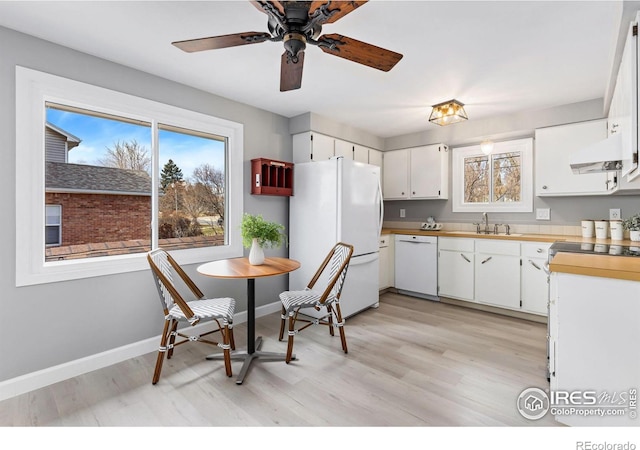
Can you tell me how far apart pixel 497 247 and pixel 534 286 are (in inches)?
20.9

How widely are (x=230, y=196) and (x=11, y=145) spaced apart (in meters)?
1.65

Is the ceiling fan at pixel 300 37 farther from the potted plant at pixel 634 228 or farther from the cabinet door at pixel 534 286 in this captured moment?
the cabinet door at pixel 534 286

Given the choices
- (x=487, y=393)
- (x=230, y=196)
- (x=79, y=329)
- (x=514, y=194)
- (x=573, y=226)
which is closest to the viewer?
(x=487, y=393)

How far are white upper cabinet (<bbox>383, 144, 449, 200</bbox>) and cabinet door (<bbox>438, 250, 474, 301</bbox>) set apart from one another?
869 millimetres

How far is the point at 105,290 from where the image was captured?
2.40 metres

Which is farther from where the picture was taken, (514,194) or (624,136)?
(514,194)

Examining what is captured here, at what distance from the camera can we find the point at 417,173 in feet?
14.6

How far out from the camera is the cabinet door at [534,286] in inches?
128

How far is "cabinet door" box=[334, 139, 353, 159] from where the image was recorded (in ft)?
13.1

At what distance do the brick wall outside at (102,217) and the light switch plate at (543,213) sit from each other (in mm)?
4206

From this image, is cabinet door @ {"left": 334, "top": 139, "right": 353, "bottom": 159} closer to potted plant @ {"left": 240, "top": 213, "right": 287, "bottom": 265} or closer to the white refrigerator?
the white refrigerator

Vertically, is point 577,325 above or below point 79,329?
above

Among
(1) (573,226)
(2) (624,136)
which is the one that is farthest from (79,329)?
(1) (573,226)

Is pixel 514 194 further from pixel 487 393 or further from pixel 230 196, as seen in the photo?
A: pixel 230 196
